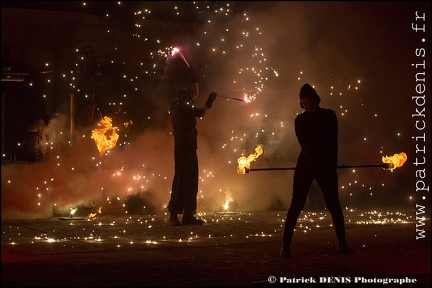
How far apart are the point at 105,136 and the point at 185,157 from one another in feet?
7.85

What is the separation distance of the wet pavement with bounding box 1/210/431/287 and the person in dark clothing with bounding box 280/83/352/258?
1.55 ft

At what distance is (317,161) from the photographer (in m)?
7.83

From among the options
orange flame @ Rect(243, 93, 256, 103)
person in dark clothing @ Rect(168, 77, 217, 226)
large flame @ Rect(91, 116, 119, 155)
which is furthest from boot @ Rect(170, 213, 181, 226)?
orange flame @ Rect(243, 93, 256, 103)

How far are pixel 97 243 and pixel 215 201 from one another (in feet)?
19.4

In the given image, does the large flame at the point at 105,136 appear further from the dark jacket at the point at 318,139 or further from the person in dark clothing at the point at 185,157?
the dark jacket at the point at 318,139

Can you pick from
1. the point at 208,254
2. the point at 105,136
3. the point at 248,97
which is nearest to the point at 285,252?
the point at 208,254

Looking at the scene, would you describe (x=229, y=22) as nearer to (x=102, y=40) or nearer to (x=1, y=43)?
(x=102, y=40)

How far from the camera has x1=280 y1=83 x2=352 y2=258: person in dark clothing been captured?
7.85 m

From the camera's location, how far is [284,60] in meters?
15.2

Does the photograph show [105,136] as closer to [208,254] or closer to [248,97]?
[248,97]

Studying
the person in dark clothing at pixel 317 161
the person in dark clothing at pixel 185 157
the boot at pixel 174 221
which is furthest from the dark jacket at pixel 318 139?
the boot at pixel 174 221

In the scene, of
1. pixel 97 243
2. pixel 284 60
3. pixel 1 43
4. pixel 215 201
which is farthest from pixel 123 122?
pixel 1 43

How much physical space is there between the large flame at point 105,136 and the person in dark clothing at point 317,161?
19.2 feet

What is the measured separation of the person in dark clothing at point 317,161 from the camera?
785 centimetres
